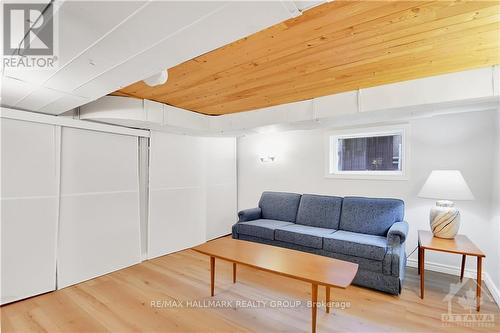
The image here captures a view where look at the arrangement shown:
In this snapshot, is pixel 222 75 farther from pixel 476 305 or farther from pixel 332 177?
pixel 476 305

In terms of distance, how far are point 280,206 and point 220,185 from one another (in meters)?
1.37

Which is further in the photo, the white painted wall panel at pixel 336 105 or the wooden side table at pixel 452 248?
the white painted wall panel at pixel 336 105

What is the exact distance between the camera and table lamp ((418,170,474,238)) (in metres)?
2.64

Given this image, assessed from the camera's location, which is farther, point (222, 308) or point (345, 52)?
point (222, 308)

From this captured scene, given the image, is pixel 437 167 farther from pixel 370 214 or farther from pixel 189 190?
pixel 189 190

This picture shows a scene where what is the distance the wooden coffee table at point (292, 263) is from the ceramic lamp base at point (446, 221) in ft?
4.31

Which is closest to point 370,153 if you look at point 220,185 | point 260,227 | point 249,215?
point 260,227

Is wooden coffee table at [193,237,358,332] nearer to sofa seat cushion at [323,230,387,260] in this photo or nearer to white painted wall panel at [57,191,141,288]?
sofa seat cushion at [323,230,387,260]

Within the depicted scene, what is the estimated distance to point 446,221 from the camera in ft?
8.90

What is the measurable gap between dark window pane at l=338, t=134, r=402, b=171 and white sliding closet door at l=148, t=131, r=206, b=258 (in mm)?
2513

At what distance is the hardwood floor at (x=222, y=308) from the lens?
213 centimetres

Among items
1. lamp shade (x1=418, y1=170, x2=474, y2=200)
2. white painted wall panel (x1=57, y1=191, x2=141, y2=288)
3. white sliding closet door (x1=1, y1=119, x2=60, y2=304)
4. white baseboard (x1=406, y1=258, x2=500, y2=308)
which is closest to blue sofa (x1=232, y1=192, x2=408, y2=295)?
lamp shade (x1=418, y1=170, x2=474, y2=200)

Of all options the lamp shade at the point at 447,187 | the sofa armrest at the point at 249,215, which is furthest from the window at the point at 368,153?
the sofa armrest at the point at 249,215

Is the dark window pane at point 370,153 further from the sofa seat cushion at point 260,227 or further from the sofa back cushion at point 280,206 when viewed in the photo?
the sofa seat cushion at point 260,227
